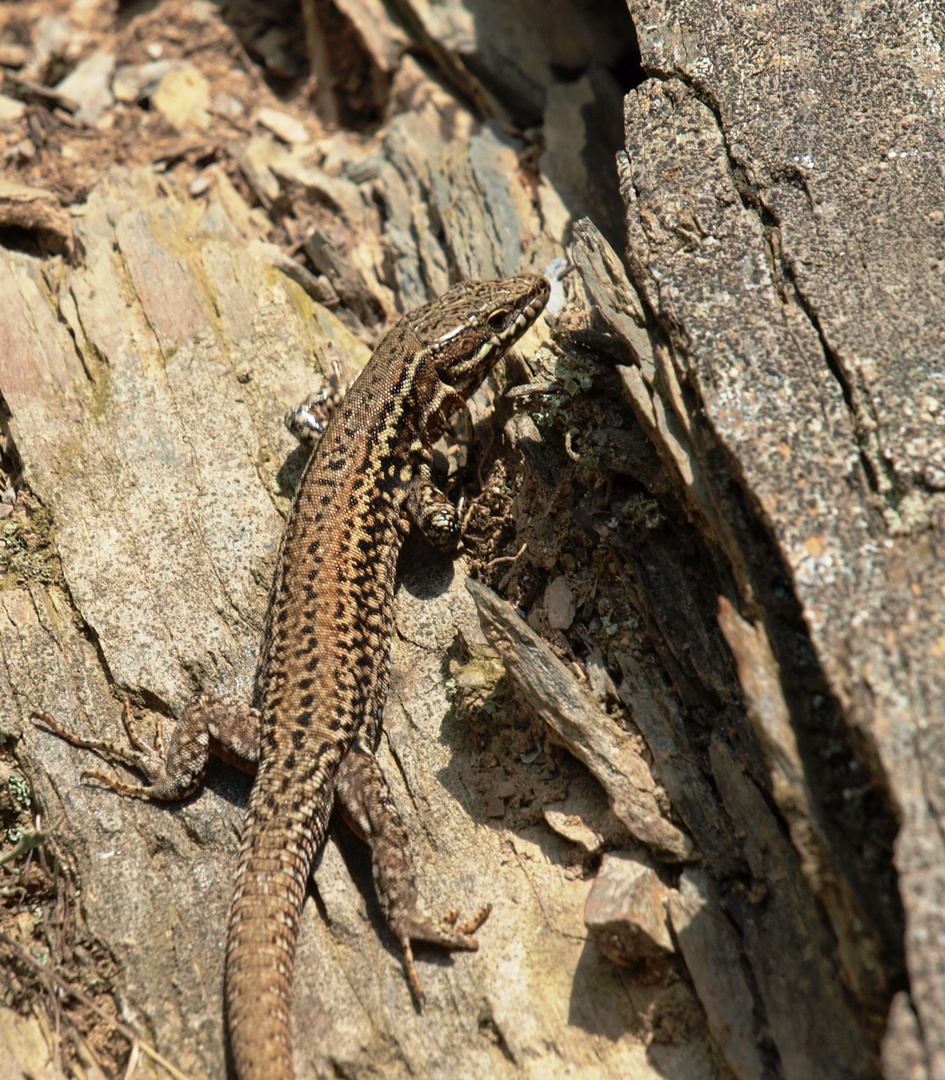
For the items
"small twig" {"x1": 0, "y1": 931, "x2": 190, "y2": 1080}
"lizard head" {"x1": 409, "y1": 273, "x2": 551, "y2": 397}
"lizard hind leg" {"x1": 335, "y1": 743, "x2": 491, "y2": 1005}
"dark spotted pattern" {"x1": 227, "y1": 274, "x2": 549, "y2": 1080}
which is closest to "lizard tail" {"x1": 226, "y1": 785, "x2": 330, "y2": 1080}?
"dark spotted pattern" {"x1": 227, "y1": 274, "x2": 549, "y2": 1080}

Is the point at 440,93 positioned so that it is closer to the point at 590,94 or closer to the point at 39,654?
the point at 590,94

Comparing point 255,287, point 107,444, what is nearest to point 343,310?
point 255,287

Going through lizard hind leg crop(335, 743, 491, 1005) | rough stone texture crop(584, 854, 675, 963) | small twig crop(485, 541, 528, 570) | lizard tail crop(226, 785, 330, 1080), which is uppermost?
small twig crop(485, 541, 528, 570)

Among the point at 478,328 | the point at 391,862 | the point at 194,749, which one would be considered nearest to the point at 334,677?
the point at 194,749

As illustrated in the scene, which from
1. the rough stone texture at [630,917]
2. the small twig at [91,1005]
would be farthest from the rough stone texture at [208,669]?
the rough stone texture at [630,917]

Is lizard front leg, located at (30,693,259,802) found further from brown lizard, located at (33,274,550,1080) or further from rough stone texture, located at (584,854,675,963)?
rough stone texture, located at (584,854,675,963)

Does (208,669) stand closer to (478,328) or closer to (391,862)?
(391,862)
